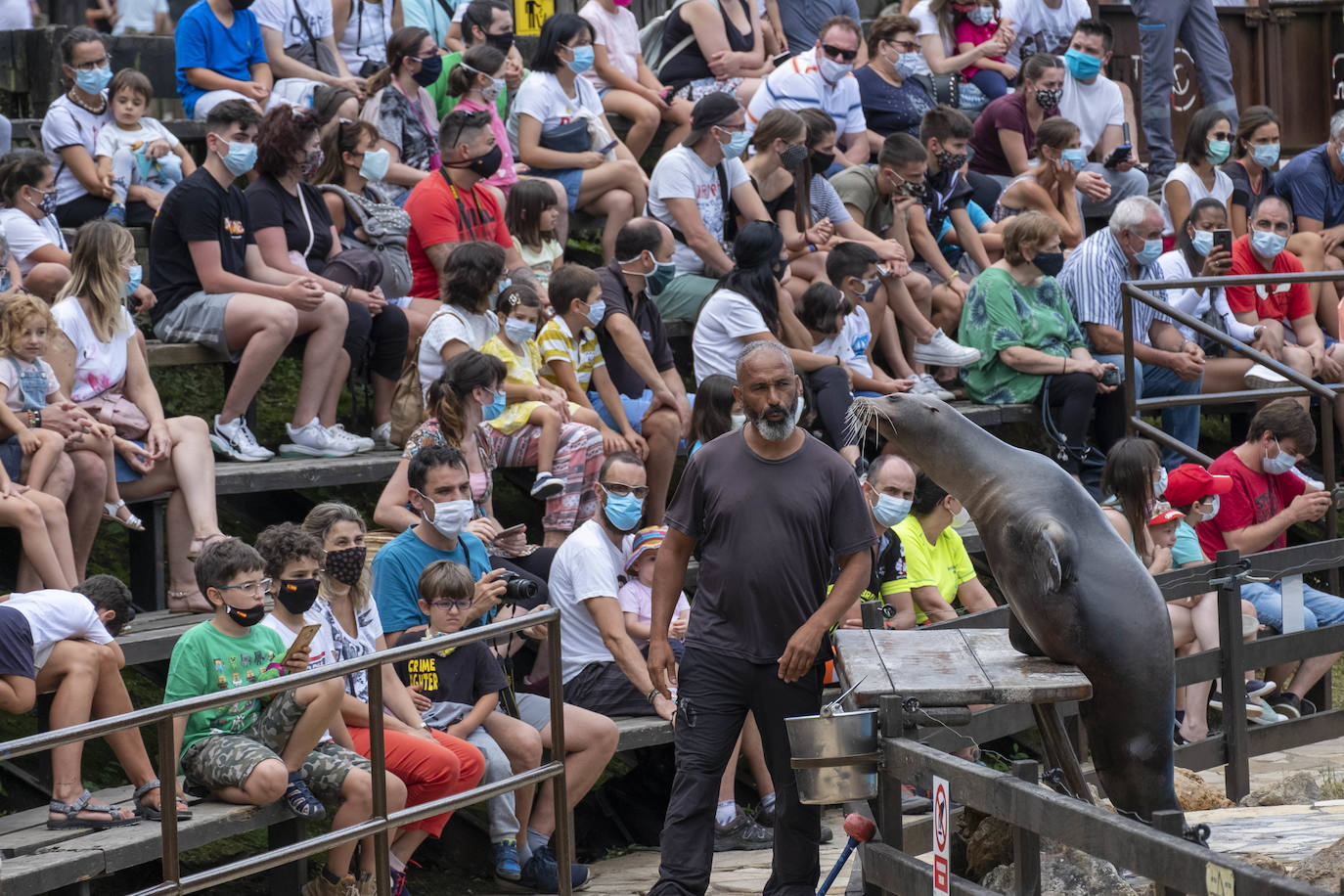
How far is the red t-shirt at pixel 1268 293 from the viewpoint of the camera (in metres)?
10.6

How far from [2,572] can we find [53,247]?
67.3 inches

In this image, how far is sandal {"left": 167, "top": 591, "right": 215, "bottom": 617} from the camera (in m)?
6.96

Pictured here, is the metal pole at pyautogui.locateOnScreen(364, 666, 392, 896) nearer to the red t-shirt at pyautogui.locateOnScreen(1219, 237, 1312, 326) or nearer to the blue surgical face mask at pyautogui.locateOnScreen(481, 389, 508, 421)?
the blue surgical face mask at pyautogui.locateOnScreen(481, 389, 508, 421)

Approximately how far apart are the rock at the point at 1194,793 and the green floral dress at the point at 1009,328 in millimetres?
3669

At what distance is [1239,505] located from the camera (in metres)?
8.84

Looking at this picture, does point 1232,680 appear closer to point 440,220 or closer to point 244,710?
point 244,710

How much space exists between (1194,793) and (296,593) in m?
3.55

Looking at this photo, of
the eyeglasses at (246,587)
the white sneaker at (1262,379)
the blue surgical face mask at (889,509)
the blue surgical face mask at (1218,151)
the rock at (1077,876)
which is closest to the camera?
the rock at (1077,876)

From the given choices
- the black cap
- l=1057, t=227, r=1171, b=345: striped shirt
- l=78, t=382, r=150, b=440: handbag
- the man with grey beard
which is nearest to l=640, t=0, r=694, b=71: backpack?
the black cap

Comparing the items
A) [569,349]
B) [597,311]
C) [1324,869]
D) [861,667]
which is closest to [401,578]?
[569,349]

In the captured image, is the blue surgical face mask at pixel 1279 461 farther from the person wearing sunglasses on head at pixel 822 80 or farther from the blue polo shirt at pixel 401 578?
the blue polo shirt at pixel 401 578

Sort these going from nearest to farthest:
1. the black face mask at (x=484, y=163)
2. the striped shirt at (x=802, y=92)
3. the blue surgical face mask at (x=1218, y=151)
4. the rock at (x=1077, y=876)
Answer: the rock at (x=1077, y=876) < the black face mask at (x=484, y=163) < the striped shirt at (x=802, y=92) < the blue surgical face mask at (x=1218, y=151)

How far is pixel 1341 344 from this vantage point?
34.8ft

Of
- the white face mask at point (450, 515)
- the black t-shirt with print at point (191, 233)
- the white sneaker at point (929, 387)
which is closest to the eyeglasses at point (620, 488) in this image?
the white face mask at point (450, 515)
